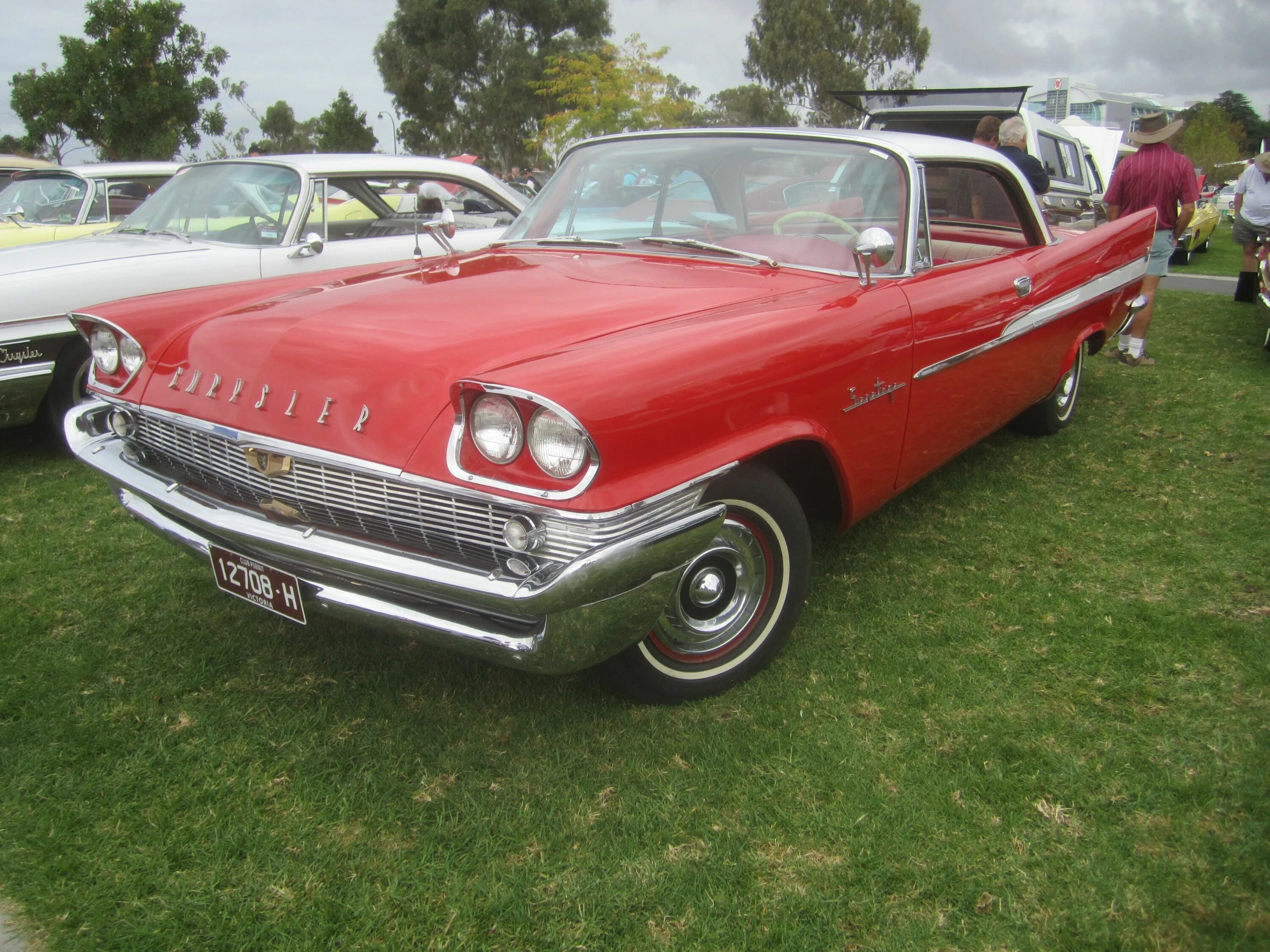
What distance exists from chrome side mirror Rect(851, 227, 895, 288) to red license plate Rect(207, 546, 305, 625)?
5.87 feet

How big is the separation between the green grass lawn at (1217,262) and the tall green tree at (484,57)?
26.0 metres

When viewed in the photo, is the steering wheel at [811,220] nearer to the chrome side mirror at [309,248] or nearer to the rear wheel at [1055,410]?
the rear wheel at [1055,410]

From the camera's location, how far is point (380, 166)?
5156 millimetres

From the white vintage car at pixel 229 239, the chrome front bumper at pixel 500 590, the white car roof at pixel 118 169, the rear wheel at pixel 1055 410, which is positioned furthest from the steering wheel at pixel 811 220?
the white car roof at pixel 118 169

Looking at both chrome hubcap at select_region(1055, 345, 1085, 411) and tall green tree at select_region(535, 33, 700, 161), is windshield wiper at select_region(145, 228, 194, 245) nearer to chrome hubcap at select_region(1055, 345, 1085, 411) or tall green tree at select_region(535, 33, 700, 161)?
chrome hubcap at select_region(1055, 345, 1085, 411)

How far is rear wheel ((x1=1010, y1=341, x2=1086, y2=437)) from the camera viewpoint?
4.56m

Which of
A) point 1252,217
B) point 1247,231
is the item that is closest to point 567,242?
point 1252,217

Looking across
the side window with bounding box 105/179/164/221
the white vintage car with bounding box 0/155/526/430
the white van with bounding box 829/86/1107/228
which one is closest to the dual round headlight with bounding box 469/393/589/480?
the white vintage car with bounding box 0/155/526/430

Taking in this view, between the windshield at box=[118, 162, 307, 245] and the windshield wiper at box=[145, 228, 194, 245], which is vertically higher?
the windshield at box=[118, 162, 307, 245]

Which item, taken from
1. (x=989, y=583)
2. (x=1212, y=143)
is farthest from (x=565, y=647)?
(x=1212, y=143)

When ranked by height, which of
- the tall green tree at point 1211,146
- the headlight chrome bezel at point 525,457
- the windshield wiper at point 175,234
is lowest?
the headlight chrome bezel at point 525,457

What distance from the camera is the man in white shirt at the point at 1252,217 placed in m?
7.90

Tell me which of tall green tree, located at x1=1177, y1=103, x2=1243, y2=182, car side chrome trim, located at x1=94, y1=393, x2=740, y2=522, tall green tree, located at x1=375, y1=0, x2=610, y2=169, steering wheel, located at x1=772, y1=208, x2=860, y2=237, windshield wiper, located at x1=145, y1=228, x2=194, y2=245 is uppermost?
tall green tree, located at x1=375, y1=0, x2=610, y2=169

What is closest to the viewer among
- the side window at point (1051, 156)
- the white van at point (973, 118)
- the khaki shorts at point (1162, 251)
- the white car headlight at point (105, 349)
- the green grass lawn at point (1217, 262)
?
the white car headlight at point (105, 349)
